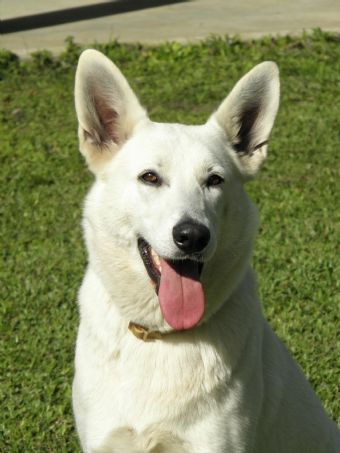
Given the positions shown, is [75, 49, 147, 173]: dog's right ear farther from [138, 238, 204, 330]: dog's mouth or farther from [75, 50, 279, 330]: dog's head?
[138, 238, 204, 330]: dog's mouth

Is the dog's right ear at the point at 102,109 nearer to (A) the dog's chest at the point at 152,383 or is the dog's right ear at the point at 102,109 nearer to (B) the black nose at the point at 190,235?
(B) the black nose at the point at 190,235

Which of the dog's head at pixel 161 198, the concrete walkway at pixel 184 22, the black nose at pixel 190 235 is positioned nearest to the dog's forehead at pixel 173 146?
the dog's head at pixel 161 198

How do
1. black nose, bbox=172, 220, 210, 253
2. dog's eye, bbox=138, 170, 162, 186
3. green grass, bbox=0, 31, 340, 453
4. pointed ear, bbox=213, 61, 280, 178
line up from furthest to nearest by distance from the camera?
green grass, bbox=0, 31, 340, 453 < pointed ear, bbox=213, 61, 280, 178 < dog's eye, bbox=138, 170, 162, 186 < black nose, bbox=172, 220, 210, 253

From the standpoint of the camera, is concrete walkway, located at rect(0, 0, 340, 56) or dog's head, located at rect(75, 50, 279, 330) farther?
concrete walkway, located at rect(0, 0, 340, 56)

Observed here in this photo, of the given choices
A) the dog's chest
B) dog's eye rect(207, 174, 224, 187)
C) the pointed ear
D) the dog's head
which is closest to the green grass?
the dog's chest

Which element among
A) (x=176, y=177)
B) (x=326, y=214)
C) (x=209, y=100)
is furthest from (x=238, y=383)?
(x=209, y=100)

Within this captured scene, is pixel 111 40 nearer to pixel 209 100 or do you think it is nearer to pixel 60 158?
pixel 209 100

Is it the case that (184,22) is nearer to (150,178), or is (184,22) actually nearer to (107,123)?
(107,123)
